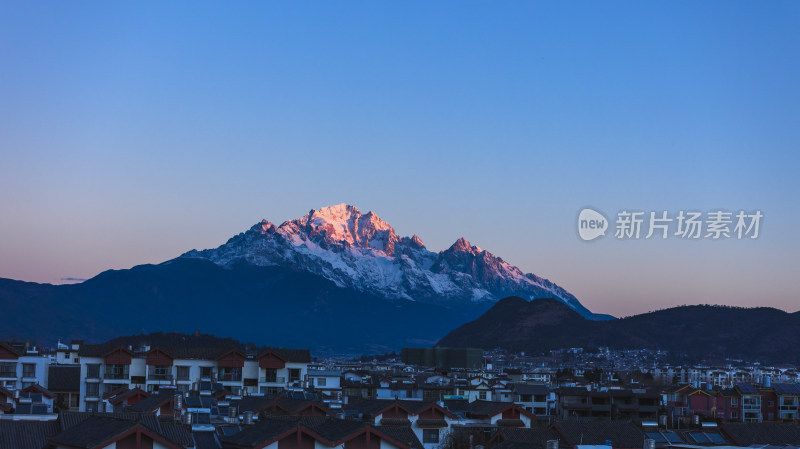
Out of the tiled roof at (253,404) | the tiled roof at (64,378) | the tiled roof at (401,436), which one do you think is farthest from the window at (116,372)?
the tiled roof at (401,436)

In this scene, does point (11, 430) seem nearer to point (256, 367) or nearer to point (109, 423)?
point (109, 423)

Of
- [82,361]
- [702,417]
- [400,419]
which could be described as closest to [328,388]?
[82,361]

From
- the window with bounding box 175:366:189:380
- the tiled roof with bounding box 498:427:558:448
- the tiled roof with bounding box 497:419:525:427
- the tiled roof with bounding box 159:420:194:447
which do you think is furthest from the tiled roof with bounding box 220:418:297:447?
the window with bounding box 175:366:189:380

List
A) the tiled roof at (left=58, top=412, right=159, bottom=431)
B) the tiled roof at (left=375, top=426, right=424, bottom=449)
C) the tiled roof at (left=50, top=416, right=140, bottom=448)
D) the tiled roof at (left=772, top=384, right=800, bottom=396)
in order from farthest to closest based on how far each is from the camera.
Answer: the tiled roof at (left=772, top=384, right=800, bottom=396) < the tiled roof at (left=375, top=426, right=424, bottom=449) < the tiled roof at (left=58, top=412, right=159, bottom=431) < the tiled roof at (left=50, top=416, right=140, bottom=448)

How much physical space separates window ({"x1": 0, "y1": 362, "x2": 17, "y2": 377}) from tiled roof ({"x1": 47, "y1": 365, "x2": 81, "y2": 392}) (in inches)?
107

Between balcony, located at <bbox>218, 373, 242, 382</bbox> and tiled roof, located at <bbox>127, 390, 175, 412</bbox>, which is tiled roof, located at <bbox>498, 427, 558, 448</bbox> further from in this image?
balcony, located at <bbox>218, 373, 242, 382</bbox>

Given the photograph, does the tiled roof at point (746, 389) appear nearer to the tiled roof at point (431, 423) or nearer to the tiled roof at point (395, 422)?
the tiled roof at point (431, 423)

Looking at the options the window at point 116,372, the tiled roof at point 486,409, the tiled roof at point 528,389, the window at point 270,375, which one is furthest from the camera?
the tiled roof at point 528,389

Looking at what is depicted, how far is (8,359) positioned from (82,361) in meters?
6.15

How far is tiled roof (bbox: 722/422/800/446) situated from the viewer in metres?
70.4

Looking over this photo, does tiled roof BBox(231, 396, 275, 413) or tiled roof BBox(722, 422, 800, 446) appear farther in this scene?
tiled roof BBox(722, 422, 800, 446)

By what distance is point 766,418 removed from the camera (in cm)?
11306

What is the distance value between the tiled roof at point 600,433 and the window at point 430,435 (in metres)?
7.71

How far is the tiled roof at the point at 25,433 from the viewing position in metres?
42.6
